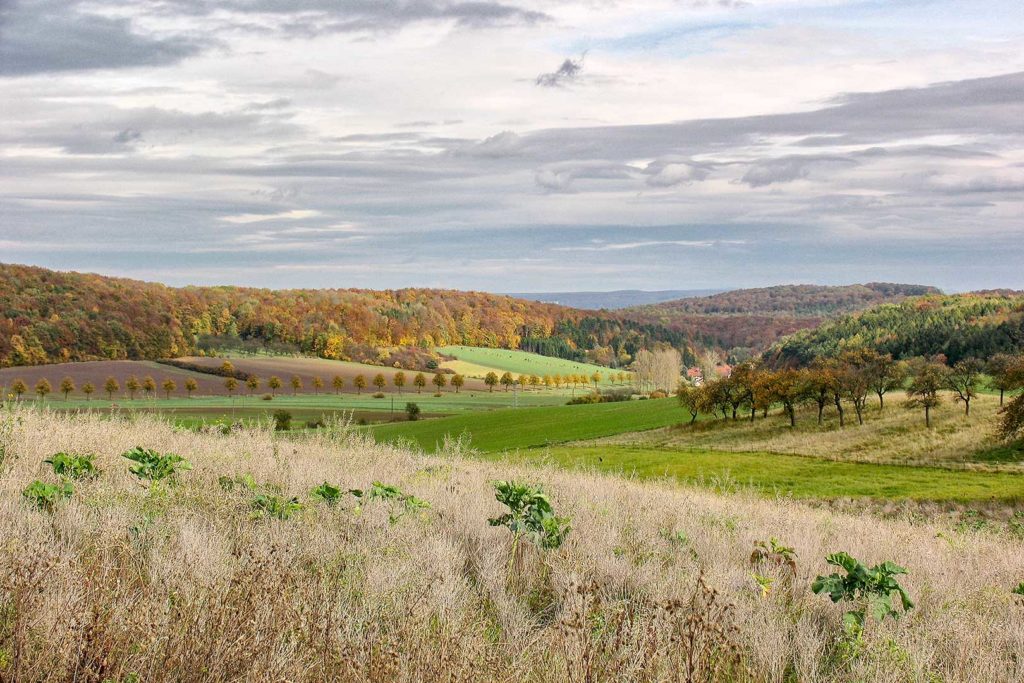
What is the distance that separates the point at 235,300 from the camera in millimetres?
129375

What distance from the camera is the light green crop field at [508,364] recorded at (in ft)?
477

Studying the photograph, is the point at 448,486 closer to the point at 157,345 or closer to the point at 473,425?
the point at 473,425

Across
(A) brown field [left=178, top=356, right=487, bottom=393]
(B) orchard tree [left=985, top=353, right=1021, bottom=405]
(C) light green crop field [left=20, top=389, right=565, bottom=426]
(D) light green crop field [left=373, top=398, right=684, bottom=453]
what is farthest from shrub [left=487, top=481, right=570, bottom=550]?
(A) brown field [left=178, top=356, right=487, bottom=393]

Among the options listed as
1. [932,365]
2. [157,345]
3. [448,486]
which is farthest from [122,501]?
[157,345]

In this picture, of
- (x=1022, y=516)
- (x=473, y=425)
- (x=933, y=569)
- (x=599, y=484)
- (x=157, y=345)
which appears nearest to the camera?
(x=933, y=569)

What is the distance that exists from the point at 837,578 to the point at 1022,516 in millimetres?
23040

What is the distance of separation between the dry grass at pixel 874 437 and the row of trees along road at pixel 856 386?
30.1 inches

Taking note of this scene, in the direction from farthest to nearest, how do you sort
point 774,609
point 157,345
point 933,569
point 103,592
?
point 157,345 → point 933,569 → point 774,609 → point 103,592

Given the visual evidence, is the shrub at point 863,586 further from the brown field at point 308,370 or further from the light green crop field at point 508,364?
the light green crop field at point 508,364

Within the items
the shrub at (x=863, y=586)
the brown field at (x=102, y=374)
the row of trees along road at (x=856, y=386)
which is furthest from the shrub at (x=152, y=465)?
the brown field at (x=102, y=374)

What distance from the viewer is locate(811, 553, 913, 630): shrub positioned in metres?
6.33

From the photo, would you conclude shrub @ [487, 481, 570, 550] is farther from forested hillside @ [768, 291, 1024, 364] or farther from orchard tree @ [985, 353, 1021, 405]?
forested hillside @ [768, 291, 1024, 364]

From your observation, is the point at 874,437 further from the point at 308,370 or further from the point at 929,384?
the point at 308,370

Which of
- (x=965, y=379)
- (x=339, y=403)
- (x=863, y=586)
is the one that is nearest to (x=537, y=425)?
(x=339, y=403)
